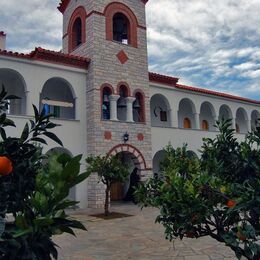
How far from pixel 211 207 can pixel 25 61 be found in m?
12.7

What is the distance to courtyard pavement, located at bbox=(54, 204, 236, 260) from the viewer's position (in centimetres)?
666

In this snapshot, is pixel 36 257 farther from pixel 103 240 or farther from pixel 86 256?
pixel 103 240

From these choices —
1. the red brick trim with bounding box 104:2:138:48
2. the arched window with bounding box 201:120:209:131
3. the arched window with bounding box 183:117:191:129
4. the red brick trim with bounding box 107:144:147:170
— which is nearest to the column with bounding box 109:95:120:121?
the red brick trim with bounding box 107:144:147:170

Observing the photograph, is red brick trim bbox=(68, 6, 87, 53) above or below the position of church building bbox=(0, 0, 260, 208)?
above

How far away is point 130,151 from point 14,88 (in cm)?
682

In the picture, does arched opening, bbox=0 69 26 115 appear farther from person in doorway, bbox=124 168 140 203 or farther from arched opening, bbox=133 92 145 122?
person in doorway, bbox=124 168 140 203

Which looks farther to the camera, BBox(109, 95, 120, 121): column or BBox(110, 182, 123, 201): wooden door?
BBox(110, 182, 123, 201): wooden door

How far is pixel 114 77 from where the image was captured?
52.6ft

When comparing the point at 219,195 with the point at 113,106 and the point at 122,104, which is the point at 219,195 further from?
the point at 122,104

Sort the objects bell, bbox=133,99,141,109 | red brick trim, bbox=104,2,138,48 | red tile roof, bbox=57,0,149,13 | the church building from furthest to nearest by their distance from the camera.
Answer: red tile roof, bbox=57,0,149,13 → bell, bbox=133,99,141,109 → red brick trim, bbox=104,2,138,48 → the church building

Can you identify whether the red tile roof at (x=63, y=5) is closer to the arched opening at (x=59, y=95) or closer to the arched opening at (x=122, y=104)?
the arched opening at (x=59, y=95)

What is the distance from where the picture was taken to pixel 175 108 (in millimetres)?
19422

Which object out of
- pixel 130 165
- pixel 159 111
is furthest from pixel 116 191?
pixel 159 111

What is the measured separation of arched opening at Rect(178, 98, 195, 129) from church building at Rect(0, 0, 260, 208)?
1.90m
